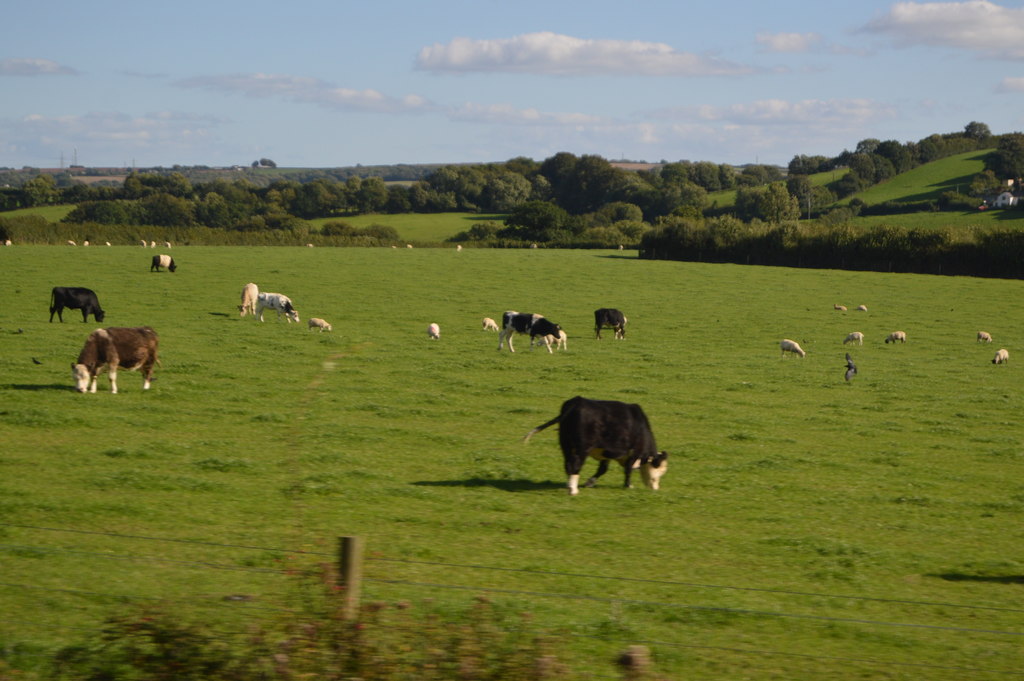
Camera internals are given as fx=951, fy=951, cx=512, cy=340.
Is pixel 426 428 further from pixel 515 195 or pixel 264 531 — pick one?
pixel 515 195

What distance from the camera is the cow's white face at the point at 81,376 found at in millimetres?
20828

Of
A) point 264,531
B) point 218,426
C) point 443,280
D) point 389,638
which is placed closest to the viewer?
point 389,638

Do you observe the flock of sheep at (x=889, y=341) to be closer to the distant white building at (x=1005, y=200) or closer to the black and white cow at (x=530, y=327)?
the black and white cow at (x=530, y=327)

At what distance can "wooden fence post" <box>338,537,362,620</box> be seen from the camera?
21.8ft

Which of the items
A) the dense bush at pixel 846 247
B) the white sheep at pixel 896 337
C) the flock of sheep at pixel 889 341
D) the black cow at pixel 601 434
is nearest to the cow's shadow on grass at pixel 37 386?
the black cow at pixel 601 434

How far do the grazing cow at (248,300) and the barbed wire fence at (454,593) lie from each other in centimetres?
3013

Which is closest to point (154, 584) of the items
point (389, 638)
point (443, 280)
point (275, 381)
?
point (389, 638)

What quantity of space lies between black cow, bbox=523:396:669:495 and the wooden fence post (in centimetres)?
690

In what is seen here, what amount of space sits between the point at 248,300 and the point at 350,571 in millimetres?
36467

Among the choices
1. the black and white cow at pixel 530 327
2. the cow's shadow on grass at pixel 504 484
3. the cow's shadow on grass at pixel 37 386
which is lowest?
the cow's shadow on grass at pixel 37 386

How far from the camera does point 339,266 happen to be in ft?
208

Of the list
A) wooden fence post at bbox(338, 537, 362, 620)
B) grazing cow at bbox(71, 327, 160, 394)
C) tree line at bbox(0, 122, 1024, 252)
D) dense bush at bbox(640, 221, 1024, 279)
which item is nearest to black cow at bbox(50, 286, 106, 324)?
grazing cow at bbox(71, 327, 160, 394)

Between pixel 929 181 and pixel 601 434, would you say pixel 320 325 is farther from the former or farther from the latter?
pixel 929 181

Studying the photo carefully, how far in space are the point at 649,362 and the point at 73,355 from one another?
17446 mm
